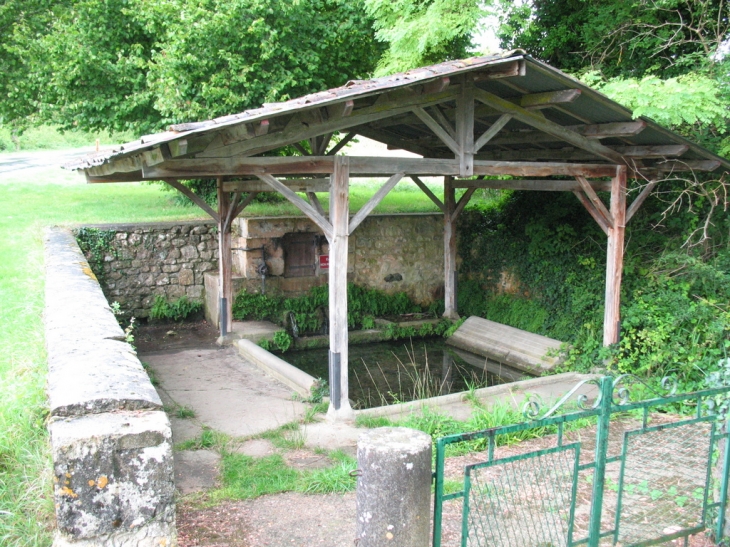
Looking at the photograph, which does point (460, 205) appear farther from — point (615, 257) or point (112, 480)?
point (112, 480)

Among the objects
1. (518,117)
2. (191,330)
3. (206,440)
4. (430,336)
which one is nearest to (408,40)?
(518,117)

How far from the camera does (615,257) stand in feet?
27.6

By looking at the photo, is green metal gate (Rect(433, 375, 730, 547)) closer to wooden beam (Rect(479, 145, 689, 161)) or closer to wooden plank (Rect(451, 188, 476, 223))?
wooden beam (Rect(479, 145, 689, 161))

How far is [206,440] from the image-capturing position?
5.70m

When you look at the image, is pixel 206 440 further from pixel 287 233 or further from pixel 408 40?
pixel 408 40

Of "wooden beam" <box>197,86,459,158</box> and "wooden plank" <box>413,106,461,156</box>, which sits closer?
"wooden beam" <box>197,86,459,158</box>

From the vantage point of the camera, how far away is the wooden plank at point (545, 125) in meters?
7.09

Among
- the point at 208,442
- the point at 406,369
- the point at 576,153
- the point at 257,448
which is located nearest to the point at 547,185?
the point at 576,153

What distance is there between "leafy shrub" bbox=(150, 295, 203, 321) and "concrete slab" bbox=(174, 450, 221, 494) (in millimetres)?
5864

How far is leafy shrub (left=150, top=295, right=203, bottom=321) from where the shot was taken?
35.9 ft

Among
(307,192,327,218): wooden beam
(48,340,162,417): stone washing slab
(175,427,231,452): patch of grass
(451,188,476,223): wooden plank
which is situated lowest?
(175,427,231,452): patch of grass

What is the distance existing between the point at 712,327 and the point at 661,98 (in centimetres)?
281

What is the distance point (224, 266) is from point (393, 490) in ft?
25.1

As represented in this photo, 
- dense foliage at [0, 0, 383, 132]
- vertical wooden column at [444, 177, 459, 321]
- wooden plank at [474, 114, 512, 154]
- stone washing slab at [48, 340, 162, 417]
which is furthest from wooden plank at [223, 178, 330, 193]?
vertical wooden column at [444, 177, 459, 321]
